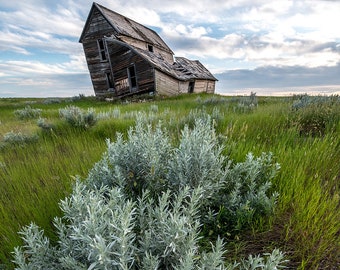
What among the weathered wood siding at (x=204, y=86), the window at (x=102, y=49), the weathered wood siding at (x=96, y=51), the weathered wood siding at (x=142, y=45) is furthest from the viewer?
the weathered wood siding at (x=204, y=86)

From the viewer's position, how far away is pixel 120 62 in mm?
21938

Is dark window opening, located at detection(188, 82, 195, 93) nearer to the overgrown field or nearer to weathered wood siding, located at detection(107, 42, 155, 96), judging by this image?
weathered wood siding, located at detection(107, 42, 155, 96)

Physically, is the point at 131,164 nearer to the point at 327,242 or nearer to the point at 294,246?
the point at 294,246

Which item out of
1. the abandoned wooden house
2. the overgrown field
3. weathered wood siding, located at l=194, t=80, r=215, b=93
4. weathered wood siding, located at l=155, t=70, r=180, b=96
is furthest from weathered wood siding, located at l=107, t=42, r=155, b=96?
the overgrown field

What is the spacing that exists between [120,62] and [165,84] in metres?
4.82

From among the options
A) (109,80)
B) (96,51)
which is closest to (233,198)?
(109,80)

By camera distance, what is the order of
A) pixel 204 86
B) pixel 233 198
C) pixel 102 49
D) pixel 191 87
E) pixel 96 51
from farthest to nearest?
pixel 204 86 → pixel 191 87 → pixel 96 51 → pixel 102 49 → pixel 233 198

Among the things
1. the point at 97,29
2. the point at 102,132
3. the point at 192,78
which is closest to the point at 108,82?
the point at 97,29

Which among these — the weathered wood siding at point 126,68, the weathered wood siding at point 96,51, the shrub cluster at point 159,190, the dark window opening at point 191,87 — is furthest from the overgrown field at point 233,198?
the dark window opening at point 191,87

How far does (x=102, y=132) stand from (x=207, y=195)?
4.08m

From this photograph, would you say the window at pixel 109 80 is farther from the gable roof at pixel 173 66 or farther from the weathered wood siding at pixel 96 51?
the gable roof at pixel 173 66

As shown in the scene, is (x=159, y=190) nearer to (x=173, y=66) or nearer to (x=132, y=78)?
(x=132, y=78)

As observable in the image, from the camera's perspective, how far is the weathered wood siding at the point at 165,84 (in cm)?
2127

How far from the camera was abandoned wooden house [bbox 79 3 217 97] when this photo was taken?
21.1 meters
